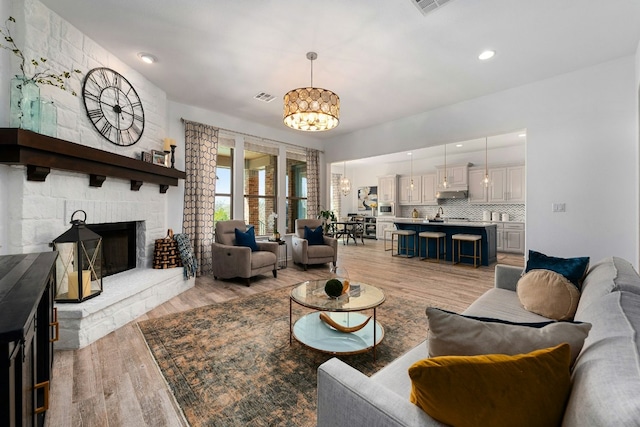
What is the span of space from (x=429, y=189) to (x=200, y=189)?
22.4 ft

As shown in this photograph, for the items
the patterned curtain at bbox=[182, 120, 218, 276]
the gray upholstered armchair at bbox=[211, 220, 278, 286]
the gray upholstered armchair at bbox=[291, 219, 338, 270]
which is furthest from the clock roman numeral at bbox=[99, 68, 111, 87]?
the gray upholstered armchair at bbox=[291, 219, 338, 270]

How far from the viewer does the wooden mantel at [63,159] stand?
80.4 inches

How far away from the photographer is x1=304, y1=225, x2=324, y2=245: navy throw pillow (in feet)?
17.4

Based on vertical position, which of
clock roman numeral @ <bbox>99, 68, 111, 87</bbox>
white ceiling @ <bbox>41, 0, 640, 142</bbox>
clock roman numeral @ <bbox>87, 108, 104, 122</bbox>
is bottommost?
clock roman numeral @ <bbox>87, 108, 104, 122</bbox>

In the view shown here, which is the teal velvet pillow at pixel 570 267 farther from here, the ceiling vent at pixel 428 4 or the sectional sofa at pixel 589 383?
the ceiling vent at pixel 428 4

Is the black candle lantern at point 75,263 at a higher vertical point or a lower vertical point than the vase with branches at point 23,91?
lower

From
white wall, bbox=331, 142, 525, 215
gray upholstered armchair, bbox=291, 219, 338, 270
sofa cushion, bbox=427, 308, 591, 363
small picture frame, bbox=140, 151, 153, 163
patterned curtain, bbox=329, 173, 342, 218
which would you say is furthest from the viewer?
patterned curtain, bbox=329, 173, 342, 218

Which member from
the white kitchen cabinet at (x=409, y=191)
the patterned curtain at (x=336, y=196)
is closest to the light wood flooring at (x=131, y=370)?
the white kitchen cabinet at (x=409, y=191)

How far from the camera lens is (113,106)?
3.12 metres

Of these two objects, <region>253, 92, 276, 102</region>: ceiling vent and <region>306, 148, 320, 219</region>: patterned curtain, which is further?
<region>306, 148, 320, 219</region>: patterned curtain

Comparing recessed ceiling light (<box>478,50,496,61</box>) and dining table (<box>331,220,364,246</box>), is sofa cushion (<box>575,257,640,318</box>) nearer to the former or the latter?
recessed ceiling light (<box>478,50,496,61</box>)

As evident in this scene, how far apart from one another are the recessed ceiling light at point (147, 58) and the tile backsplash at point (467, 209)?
7.96 m

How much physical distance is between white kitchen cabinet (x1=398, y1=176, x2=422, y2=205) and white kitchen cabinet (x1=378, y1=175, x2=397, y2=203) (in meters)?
0.23

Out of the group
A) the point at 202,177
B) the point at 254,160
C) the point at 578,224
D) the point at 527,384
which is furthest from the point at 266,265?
the point at 578,224
